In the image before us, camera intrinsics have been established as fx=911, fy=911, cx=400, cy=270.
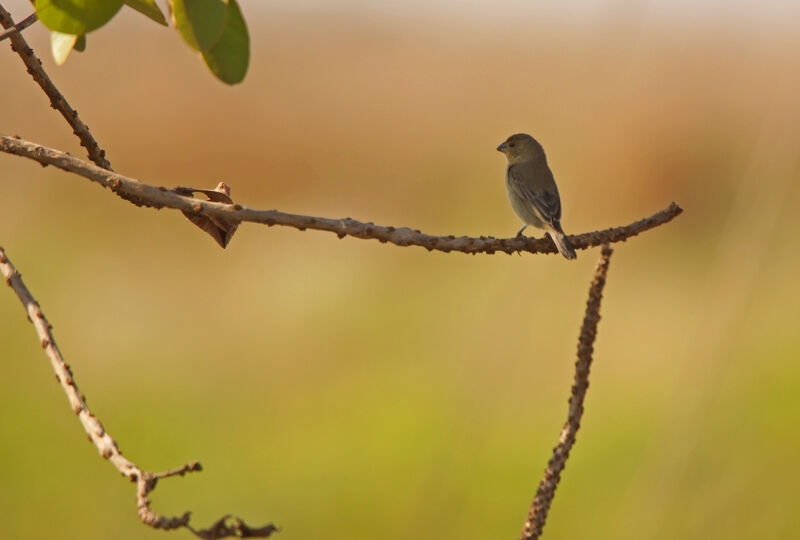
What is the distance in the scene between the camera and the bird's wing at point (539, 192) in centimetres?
441

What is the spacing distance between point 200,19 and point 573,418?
851 mm

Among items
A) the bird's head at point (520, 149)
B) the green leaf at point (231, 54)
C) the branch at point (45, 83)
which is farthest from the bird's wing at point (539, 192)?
the green leaf at point (231, 54)

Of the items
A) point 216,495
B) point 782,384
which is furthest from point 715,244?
point 216,495

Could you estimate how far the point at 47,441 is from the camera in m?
8.85

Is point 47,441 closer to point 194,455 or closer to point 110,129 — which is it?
point 194,455

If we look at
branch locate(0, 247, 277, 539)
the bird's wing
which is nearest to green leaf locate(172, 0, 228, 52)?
branch locate(0, 247, 277, 539)

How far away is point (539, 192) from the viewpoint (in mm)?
4656

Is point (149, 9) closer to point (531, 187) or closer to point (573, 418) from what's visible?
point (573, 418)

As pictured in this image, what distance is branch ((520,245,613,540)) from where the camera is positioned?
4.78ft

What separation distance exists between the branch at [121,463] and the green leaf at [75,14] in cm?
33

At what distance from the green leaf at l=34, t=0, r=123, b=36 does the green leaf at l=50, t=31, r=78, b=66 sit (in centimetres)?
3

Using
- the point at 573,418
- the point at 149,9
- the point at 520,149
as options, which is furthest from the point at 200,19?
the point at 520,149

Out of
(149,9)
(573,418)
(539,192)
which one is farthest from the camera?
(539,192)

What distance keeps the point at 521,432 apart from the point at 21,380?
16.9ft
